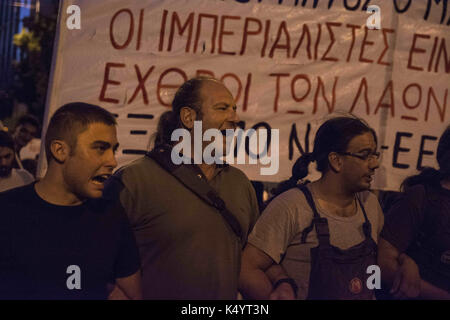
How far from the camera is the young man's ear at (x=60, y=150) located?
8.86ft

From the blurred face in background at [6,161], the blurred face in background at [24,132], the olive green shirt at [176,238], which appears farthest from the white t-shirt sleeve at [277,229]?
the blurred face in background at [24,132]

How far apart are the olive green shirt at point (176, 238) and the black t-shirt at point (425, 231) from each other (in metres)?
0.90

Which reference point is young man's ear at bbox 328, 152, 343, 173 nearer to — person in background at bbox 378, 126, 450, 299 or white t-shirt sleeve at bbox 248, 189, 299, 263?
white t-shirt sleeve at bbox 248, 189, 299, 263

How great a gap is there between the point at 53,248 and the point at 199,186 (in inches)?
31.7

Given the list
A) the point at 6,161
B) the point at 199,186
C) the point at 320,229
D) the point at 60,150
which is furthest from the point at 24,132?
the point at 320,229

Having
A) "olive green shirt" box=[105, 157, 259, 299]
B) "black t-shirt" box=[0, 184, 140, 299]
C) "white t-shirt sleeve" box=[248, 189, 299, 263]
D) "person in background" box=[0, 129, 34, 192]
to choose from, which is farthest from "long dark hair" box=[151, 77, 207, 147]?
"person in background" box=[0, 129, 34, 192]

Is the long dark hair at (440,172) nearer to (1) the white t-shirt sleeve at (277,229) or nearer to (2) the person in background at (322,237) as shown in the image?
(2) the person in background at (322,237)

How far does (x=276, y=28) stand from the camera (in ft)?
14.8

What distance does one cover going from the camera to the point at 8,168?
4.80 meters

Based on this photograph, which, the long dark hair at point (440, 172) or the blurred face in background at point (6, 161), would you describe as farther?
the blurred face in background at point (6, 161)

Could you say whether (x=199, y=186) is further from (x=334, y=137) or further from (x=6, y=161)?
(x=6, y=161)

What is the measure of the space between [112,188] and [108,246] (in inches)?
16.7

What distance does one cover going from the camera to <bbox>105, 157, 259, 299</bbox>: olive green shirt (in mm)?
2980
